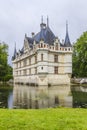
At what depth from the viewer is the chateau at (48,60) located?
40.9m

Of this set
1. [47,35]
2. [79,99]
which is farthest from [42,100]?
[47,35]

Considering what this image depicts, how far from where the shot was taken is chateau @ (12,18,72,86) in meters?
40.9

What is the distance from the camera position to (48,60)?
42094mm

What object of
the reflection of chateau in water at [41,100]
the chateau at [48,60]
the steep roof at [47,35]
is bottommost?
the reflection of chateau in water at [41,100]

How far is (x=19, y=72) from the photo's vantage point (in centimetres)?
5681

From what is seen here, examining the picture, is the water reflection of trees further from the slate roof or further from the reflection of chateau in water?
the slate roof

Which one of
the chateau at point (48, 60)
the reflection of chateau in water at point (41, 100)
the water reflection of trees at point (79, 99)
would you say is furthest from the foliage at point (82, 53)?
the reflection of chateau in water at point (41, 100)

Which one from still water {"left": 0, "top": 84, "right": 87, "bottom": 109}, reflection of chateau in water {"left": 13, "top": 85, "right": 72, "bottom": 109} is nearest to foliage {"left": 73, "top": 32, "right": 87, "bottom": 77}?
still water {"left": 0, "top": 84, "right": 87, "bottom": 109}

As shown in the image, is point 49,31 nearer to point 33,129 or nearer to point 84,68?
point 84,68

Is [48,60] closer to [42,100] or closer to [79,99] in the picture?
[79,99]

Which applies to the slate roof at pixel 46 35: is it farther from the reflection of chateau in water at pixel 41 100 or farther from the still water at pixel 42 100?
the reflection of chateau in water at pixel 41 100

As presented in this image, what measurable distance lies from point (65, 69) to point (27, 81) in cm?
880

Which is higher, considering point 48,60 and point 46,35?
point 46,35

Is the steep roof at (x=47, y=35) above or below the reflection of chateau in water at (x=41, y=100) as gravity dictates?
above
